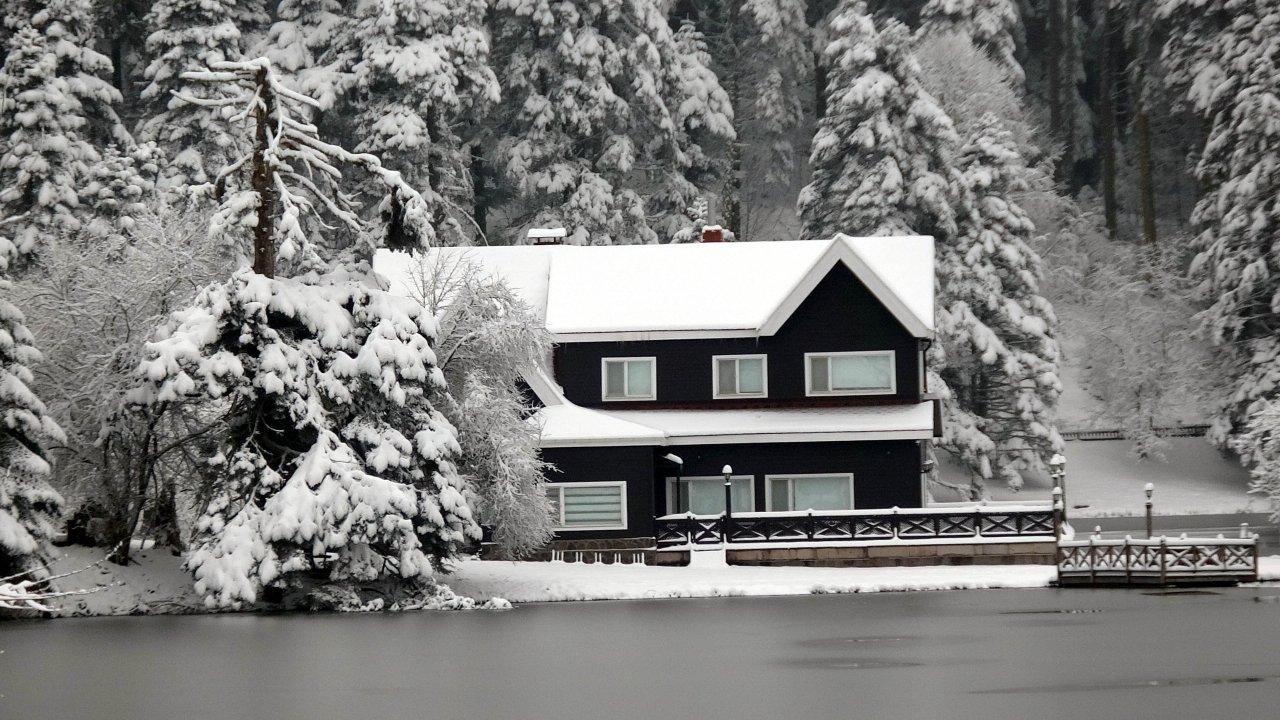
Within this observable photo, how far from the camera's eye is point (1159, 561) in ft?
115

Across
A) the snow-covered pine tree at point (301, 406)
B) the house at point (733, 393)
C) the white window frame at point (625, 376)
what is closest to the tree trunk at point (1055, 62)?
the house at point (733, 393)

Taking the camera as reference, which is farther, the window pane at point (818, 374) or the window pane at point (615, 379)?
the window pane at point (615, 379)

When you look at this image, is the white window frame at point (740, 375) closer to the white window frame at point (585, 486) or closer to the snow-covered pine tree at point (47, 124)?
the white window frame at point (585, 486)

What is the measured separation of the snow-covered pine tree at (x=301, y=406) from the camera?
3197 centimetres

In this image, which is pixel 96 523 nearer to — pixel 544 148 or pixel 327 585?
pixel 327 585

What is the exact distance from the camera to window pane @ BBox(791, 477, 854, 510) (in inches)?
1635

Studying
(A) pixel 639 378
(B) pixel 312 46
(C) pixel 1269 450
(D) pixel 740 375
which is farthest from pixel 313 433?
(B) pixel 312 46

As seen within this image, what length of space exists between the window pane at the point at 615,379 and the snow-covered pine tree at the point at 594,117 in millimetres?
16708

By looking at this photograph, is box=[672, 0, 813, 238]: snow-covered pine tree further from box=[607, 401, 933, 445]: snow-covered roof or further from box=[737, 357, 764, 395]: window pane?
box=[607, 401, 933, 445]: snow-covered roof

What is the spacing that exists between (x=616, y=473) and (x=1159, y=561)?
12.9 metres

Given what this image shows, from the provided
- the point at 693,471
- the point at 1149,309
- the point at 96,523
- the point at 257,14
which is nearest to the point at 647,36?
the point at 257,14

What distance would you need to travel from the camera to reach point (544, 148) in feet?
202

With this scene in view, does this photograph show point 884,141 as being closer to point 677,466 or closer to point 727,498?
point 677,466

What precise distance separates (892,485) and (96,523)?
1910cm
